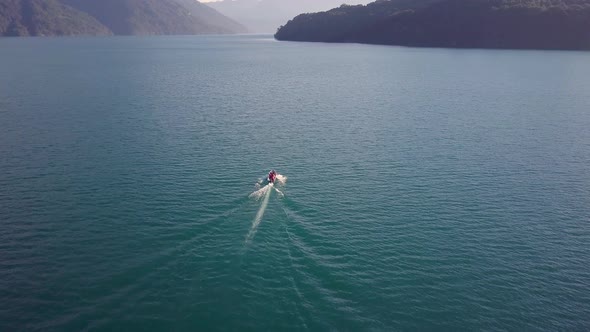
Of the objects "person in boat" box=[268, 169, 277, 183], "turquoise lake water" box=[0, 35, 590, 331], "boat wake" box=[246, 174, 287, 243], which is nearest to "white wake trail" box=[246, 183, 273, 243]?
"boat wake" box=[246, 174, 287, 243]

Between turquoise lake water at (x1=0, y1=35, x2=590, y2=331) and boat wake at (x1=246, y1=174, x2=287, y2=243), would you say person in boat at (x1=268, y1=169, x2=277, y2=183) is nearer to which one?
boat wake at (x1=246, y1=174, x2=287, y2=243)

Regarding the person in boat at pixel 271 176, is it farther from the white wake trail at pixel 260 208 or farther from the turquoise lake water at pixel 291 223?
the turquoise lake water at pixel 291 223

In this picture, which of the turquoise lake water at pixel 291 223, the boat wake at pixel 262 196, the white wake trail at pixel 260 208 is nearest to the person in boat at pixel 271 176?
the boat wake at pixel 262 196

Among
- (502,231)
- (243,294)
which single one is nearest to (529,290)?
(502,231)

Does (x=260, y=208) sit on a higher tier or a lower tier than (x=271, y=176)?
lower

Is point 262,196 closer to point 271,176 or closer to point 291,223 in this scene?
point 271,176

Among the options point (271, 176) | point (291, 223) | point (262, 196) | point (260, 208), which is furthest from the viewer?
point (271, 176)

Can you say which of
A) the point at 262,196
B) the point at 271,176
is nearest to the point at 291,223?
the point at 262,196

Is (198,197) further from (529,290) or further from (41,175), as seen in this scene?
(529,290)
